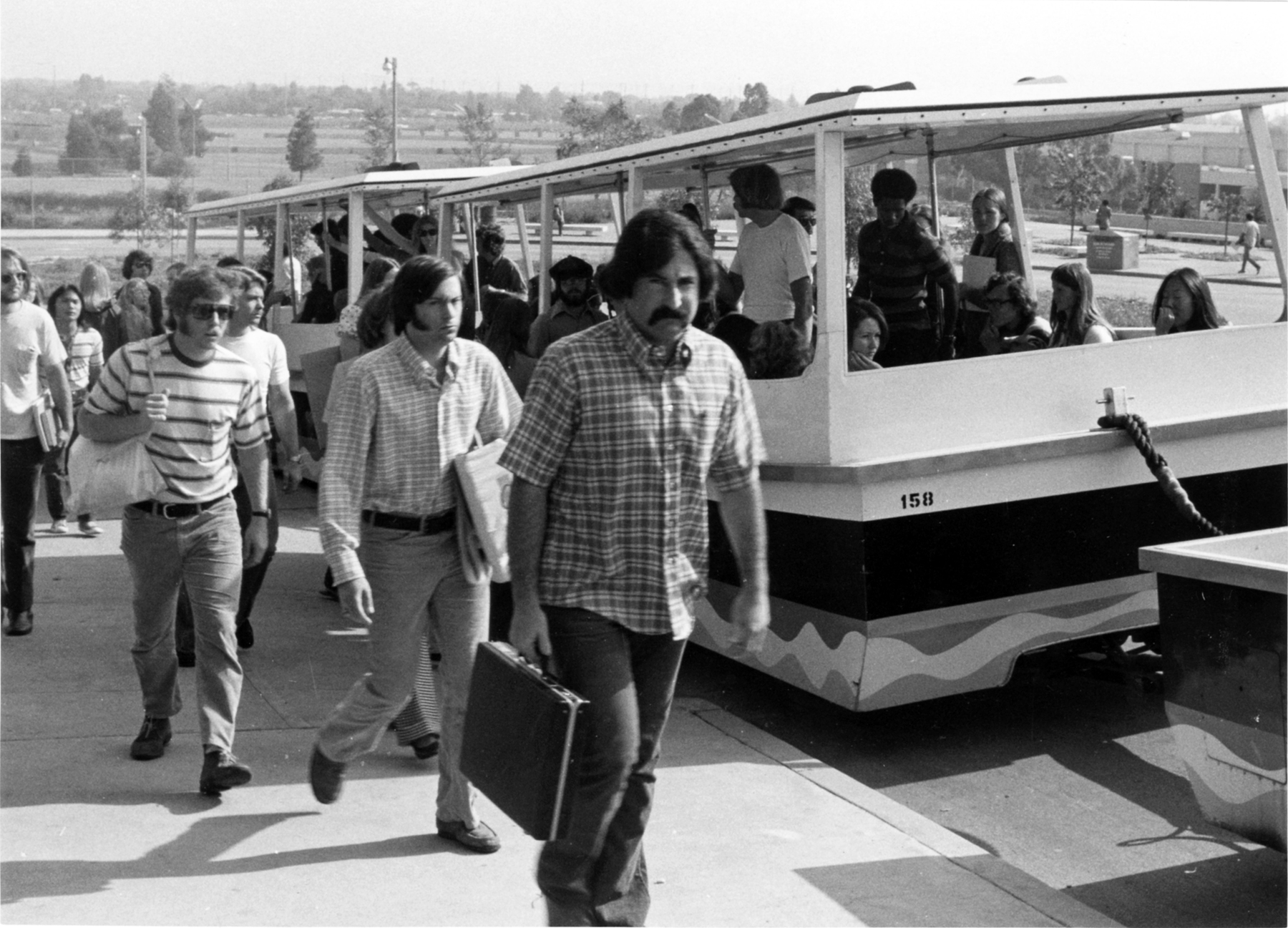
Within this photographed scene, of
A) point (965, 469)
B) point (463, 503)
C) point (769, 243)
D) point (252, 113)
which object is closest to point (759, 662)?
point (965, 469)

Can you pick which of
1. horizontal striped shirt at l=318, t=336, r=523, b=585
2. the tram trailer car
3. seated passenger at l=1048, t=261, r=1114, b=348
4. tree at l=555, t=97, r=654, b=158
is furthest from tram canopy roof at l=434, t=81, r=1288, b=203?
tree at l=555, t=97, r=654, b=158

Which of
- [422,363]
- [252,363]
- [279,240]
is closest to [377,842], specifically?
[422,363]

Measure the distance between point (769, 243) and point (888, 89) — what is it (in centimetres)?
135

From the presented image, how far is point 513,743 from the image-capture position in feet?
12.8

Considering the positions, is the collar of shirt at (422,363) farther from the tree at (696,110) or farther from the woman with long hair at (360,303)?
the tree at (696,110)

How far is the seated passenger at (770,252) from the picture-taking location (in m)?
7.67

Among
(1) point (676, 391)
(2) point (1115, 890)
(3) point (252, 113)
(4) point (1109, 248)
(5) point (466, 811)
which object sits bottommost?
(2) point (1115, 890)

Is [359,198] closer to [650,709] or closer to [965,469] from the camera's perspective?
[965,469]

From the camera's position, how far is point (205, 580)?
536 cm

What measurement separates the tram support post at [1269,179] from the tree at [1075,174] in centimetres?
123

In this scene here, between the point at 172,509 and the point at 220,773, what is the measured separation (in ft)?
2.90

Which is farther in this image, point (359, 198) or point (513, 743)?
point (359, 198)

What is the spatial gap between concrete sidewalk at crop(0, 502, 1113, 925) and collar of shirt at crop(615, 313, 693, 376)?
1.60 meters

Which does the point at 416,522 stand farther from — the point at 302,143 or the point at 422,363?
the point at 302,143
